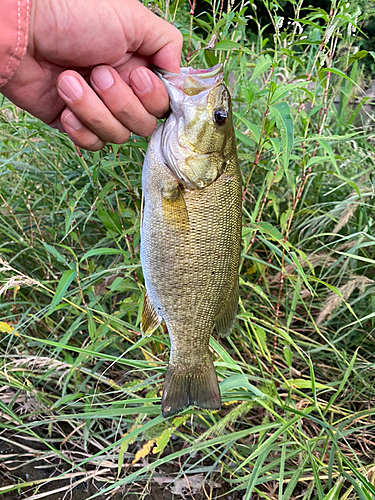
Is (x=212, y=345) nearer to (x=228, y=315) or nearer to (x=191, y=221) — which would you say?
(x=228, y=315)

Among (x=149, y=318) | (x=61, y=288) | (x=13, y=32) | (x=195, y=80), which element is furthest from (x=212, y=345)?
(x=13, y=32)

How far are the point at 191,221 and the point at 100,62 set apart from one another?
61 cm

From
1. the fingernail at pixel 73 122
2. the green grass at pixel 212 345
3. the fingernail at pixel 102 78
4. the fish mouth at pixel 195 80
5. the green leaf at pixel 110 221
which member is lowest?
the green grass at pixel 212 345

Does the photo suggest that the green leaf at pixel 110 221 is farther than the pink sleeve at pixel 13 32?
Yes

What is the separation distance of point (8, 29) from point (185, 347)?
1108 millimetres

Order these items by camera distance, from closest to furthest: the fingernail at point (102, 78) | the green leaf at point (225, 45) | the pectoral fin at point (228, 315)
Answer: the fingernail at point (102, 78) < the pectoral fin at point (228, 315) < the green leaf at point (225, 45)

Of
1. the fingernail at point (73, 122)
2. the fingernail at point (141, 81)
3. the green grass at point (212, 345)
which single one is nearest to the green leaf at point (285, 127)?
the green grass at point (212, 345)

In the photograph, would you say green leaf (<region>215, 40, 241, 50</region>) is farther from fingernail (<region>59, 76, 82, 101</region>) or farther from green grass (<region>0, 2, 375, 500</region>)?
fingernail (<region>59, 76, 82, 101</region>)

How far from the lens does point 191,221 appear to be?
1221 millimetres

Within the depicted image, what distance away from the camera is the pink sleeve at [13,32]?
1121 millimetres

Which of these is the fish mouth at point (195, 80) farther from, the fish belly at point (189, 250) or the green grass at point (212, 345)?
the green grass at point (212, 345)

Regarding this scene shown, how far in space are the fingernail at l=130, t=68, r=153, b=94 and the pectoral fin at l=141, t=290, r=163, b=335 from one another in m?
0.66

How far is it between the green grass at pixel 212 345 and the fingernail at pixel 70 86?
14.2 inches

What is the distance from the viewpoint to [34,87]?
4.60 feet
